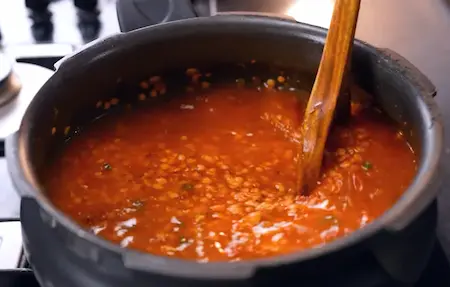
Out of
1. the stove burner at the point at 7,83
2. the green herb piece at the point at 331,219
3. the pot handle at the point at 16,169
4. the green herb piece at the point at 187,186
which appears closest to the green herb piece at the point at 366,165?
the green herb piece at the point at 331,219

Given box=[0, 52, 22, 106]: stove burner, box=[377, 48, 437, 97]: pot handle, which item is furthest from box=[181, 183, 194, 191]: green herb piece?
box=[0, 52, 22, 106]: stove burner

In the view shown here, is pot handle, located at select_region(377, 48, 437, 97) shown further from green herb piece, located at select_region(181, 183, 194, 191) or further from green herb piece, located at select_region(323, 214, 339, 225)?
green herb piece, located at select_region(181, 183, 194, 191)

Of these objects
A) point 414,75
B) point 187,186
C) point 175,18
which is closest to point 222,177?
point 187,186

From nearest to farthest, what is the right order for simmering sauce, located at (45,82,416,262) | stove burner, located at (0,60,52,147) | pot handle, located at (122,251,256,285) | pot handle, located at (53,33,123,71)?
pot handle, located at (122,251,256,285), simmering sauce, located at (45,82,416,262), pot handle, located at (53,33,123,71), stove burner, located at (0,60,52,147)

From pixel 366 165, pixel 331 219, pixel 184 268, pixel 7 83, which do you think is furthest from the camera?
pixel 7 83

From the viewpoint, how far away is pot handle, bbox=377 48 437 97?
955 mm

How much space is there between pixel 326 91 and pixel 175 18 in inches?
17.7

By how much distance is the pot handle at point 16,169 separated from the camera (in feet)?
2.56

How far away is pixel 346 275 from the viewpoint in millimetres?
750

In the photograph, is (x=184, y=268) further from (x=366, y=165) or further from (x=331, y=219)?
(x=366, y=165)

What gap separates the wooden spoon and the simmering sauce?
35 millimetres

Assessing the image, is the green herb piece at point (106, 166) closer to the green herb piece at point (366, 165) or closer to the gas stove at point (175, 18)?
the gas stove at point (175, 18)

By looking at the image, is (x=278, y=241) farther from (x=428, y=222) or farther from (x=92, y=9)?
(x=92, y=9)

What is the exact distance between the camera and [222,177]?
3.41 ft
